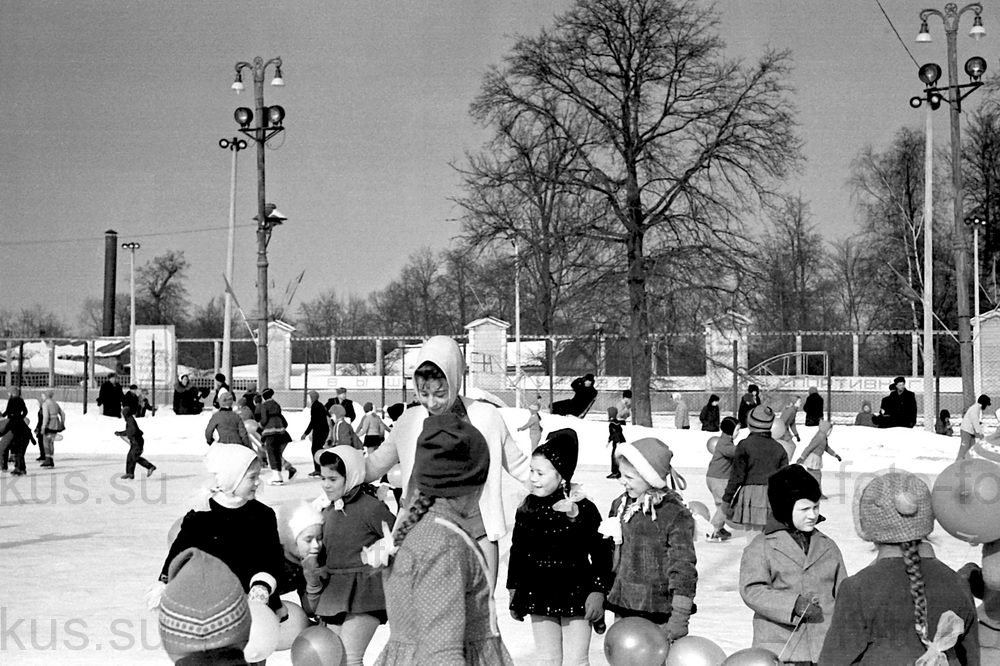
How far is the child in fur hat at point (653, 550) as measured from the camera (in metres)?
5.81

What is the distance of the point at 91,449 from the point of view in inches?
1198

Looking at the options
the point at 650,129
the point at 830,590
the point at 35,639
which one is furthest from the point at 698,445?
the point at 830,590

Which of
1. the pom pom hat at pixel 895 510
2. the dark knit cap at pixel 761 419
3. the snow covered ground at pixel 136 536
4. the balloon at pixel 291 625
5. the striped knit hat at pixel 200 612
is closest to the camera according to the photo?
the striped knit hat at pixel 200 612

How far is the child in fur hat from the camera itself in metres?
5.81

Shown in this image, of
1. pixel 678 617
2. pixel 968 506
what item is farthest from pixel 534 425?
pixel 968 506

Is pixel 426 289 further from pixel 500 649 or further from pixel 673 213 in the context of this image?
pixel 500 649

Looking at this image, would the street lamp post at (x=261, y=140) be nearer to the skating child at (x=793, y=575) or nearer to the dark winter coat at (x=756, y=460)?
the dark winter coat at (x=756, y=460)

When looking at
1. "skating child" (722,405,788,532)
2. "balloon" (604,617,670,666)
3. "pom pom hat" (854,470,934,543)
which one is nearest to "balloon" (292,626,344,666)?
"balloon" (604,617,670,666)

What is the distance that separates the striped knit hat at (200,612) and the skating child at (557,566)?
310 centimetres

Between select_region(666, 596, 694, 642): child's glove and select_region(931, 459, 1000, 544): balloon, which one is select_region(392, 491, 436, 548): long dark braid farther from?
select_region(666, 596, 694, 642): child's glove

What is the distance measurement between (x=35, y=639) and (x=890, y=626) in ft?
20.6

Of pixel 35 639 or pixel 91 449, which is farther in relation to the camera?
pixel 91 449

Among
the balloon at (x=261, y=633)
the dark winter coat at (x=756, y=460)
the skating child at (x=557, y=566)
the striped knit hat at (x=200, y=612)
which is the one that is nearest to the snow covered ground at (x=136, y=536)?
the dark winter coat at (x=756, y=460)

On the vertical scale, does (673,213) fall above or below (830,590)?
above
